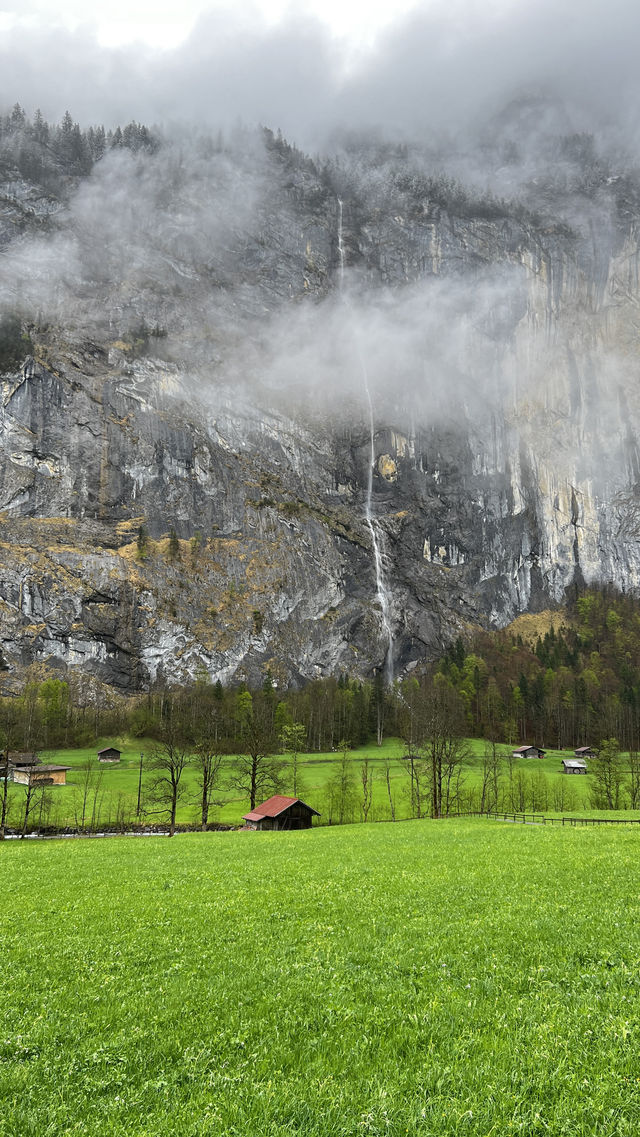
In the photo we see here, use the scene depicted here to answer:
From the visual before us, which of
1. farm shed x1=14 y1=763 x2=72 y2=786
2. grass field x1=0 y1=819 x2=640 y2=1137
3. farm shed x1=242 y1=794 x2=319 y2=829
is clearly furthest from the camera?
farm shed x1=14 y1=763 x2=72 y2=786

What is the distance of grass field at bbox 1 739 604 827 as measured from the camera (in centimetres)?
7381

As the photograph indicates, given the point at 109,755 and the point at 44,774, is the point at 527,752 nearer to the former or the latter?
the point at 109,755

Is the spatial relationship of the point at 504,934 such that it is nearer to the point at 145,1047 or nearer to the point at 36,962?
the point at 145,1047

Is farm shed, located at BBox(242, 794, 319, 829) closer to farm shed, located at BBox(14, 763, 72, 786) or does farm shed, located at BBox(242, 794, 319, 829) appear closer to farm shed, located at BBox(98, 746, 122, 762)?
farm shed, located at BBox(14, 763, 72, 786)

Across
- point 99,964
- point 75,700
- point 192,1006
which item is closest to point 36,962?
point 99,964

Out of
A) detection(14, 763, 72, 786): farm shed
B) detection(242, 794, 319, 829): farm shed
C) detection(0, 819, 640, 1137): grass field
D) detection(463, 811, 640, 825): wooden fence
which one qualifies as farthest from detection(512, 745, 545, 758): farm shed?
detection(0, 819, 640, 1137): grass field

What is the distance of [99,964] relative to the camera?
11.9 m

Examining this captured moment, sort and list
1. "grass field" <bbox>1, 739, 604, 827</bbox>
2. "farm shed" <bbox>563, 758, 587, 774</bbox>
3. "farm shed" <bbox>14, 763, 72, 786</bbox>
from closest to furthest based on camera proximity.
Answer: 1. "grass field" <bbox>1, 739, 604, 827</bbox>
2. "farm shed" <bbox>14, 763, 72, 786</bbox>
3. "farm shed" <bbox>563, 758, 587, 774</bbox>

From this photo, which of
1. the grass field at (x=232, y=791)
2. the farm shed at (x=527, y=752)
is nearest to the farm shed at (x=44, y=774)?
the grass field at (x=232, y=791)

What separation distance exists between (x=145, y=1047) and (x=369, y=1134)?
12.0ft

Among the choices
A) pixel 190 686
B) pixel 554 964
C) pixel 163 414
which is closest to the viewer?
pixel 554 964

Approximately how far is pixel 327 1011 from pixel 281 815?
5477 centimetres

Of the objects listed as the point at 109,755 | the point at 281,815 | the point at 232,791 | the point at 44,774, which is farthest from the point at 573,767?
the point at 44,774

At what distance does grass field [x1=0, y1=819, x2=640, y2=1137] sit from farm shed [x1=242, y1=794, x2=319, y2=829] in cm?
4301
